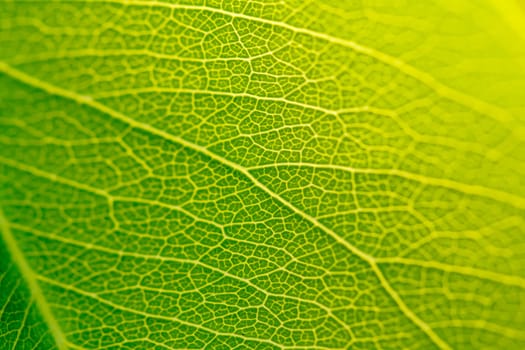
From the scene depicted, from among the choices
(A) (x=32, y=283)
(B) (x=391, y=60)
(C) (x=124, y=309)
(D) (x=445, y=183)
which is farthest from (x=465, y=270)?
(A) (x=32, y=283)

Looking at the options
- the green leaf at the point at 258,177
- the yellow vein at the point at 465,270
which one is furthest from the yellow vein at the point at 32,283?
the yellow vein at the point at 465,270

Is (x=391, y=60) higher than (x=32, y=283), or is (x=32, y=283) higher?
(x=391, y=60)

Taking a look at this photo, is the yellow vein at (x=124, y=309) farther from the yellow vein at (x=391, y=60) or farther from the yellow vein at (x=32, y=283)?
the yellow vein at (x=391, y=60)

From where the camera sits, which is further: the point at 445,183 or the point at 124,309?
the point at 124,309

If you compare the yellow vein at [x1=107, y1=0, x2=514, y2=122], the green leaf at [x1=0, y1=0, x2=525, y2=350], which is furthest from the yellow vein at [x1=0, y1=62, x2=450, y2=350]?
the yellow vein at [x1=107, y1=0, x2=514, y2=122]

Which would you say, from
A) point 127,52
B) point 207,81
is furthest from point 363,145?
point 127,52

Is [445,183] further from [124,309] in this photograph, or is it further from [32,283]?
[32,283]

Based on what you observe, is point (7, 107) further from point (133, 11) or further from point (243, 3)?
point (243, 3)

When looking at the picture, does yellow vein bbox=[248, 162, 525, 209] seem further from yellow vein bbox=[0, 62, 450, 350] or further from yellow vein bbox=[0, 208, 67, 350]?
yellow vein bbox=[0, 208, 67, 350]

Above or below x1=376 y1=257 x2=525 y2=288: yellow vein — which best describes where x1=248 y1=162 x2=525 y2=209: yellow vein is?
above
